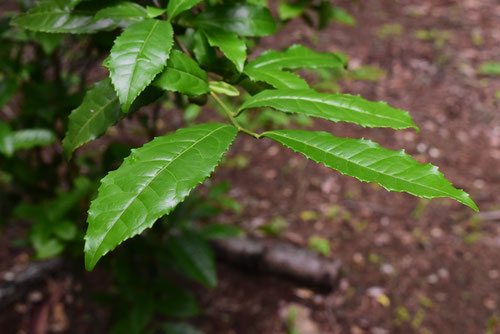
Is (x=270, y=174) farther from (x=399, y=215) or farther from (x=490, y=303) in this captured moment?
(x=490, y=303)

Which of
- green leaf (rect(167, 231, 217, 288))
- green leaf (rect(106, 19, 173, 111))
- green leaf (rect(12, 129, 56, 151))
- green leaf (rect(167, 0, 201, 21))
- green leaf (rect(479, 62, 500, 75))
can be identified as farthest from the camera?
green leaf (rect(479, 62, 500, 75))

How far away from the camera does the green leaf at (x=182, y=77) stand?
877 mm

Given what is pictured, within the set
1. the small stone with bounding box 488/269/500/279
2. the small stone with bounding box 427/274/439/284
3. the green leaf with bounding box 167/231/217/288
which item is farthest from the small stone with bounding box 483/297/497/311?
the green leaf with bounding box 167/231/217/288

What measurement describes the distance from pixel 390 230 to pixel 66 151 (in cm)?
276

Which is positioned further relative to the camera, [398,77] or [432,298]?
[398,77]

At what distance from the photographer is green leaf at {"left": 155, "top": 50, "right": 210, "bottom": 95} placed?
0.88 m

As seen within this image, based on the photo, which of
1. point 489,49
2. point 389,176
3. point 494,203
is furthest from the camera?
point 489,49

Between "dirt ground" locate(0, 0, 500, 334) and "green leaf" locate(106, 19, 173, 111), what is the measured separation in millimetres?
2079

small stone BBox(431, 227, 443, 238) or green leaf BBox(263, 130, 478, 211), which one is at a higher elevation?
green leaf BBox(263, 130, 478, 211)

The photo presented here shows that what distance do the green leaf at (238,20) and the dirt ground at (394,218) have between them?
78.8 inches

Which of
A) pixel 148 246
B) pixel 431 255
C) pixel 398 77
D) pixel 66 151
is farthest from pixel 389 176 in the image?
pixel 398 77

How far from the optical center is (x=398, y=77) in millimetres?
4715

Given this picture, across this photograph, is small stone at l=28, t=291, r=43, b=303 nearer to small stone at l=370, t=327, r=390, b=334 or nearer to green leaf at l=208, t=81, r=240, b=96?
small stone at l=370, t=327, r=390, b=334

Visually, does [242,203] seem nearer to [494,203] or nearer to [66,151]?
[494,203]
